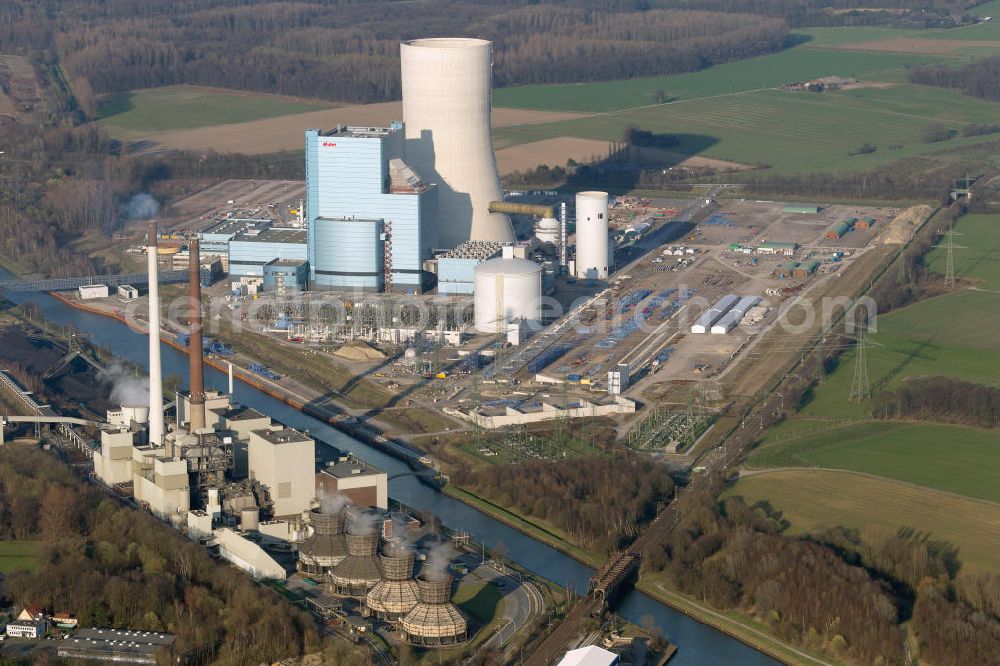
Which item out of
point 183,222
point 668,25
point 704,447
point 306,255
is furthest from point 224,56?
point 704,447

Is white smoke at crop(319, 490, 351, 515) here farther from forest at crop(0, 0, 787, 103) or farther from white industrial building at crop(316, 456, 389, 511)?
forest at crop(0, 0, 787, 103)

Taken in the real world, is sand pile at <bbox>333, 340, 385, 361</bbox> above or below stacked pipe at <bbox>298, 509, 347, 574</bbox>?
above

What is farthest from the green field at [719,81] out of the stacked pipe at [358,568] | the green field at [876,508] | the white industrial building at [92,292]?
the stacked pipe at [358,568]

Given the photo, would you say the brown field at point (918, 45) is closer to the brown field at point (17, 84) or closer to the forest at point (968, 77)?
the forest at point (968, 77)


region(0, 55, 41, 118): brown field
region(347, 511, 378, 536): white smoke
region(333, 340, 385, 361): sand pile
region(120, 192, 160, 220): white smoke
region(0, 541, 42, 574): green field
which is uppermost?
region(0, 55, 41, 118): brown field

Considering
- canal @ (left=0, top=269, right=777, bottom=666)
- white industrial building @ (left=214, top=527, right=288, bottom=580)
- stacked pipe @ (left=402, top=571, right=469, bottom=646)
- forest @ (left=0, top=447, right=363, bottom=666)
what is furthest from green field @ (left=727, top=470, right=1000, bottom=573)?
forest @ (left=0, top=447, right=363, bottom=666)

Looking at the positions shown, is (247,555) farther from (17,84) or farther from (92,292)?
(17,84)

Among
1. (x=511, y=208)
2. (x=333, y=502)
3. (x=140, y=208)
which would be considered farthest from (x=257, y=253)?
(x=333, y=502)
